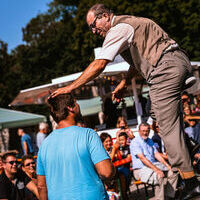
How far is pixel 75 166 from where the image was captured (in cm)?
235

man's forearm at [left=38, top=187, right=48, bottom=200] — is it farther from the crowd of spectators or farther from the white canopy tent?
the white canopy tent

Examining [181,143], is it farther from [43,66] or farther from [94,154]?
[43,66]

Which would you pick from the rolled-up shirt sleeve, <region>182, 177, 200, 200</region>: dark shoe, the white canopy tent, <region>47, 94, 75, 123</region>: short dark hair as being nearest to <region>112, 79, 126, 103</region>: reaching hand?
<region>47, 94, 75, 123</region>: short dark hair

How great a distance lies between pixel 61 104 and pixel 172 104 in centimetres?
91

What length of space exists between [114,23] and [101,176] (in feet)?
4.03

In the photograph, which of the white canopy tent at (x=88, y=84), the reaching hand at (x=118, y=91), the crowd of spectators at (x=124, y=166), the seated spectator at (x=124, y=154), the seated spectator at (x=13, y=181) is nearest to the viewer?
the reaching hand at (x=118, y=91)

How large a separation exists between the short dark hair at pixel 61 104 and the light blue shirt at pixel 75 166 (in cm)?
15

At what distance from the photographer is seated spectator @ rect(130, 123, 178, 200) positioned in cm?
Result: 552

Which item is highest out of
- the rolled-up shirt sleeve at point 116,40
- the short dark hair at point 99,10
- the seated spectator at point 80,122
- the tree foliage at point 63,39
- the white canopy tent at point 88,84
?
the tree foliage at point 63,39

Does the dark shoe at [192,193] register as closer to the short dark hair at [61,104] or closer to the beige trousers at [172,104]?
the beige trousers at [172,104]

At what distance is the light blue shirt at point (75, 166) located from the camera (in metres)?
2.32

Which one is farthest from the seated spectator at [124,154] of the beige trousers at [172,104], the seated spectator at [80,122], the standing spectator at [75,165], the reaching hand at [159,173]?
the beige trousers at [172,104]

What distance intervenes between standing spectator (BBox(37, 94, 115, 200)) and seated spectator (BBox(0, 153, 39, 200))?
1.72 meters

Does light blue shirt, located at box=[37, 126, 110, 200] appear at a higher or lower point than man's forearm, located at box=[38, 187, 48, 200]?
higher
